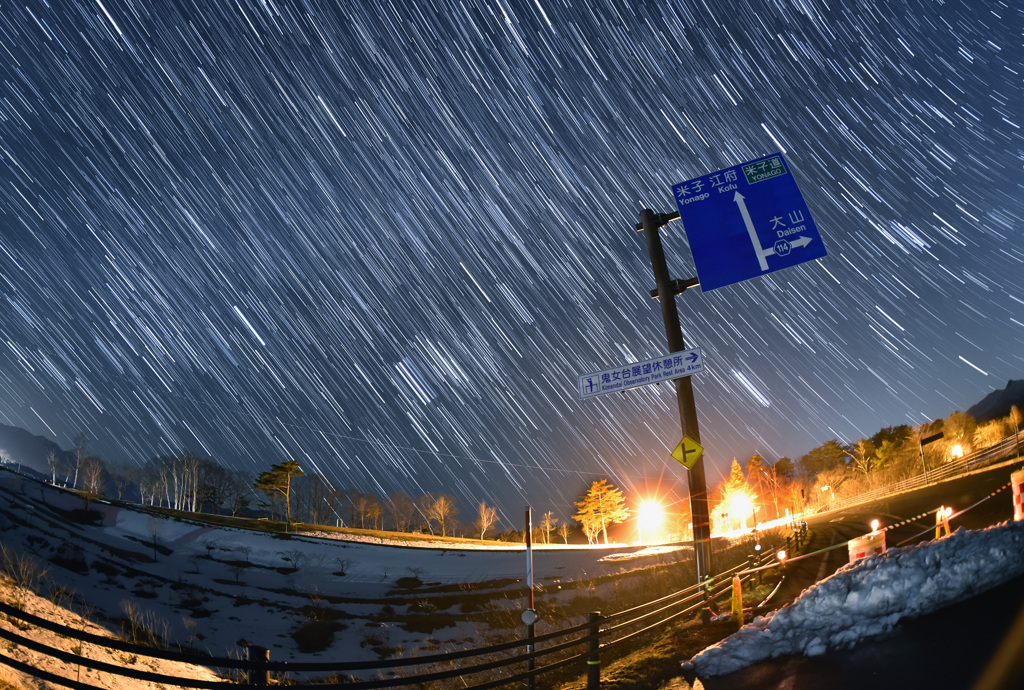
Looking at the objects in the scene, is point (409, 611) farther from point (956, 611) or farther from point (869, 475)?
point (869, 475)

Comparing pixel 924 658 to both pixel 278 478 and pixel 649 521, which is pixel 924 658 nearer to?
pixel 278 478

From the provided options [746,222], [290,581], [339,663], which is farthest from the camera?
[290,581]

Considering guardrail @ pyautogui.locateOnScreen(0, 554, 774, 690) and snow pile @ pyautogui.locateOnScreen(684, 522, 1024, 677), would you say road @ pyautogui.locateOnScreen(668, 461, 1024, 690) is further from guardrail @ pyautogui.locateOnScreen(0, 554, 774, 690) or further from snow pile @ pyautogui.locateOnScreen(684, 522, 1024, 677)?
guardrail @ pyautogui.locateOnScreen(0, 554, 774, 690)

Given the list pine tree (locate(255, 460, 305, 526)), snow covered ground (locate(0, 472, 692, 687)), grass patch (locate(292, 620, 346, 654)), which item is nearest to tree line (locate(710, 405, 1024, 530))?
snow covered ground (locate(0, 472, 692, 687))

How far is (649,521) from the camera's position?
11525 centimetres

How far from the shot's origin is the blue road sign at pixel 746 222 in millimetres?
10273

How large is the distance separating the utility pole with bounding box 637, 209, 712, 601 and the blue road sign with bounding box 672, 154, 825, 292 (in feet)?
2.06

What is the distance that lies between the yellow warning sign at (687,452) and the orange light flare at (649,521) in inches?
3630

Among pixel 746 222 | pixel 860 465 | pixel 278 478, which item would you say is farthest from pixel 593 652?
pixel 860 465

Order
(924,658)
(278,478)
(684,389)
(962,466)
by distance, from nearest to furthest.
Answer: (924,658), (684,389), (962,466), (278,478)

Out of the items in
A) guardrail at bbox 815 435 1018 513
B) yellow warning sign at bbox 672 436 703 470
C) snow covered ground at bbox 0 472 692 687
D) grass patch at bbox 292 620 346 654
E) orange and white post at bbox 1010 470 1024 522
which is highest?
guardrail at bbox 815 435 1018 513

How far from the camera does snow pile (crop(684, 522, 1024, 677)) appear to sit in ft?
26.7

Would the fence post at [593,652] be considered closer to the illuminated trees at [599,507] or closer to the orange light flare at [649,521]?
the orange light flare at [649,521]

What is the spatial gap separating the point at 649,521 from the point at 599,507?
1112 centimetres
